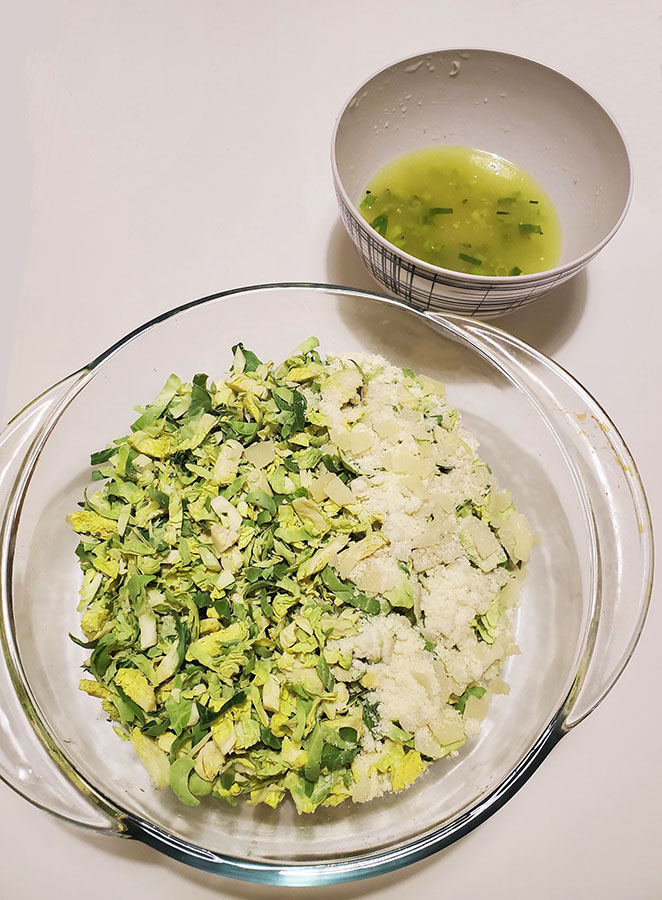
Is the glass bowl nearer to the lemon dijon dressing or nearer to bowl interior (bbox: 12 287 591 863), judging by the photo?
bowl interior (bbox: 12 287 591 863)

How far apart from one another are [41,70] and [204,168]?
0.53 metres

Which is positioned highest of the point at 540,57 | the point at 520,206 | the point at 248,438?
the point at 540,57

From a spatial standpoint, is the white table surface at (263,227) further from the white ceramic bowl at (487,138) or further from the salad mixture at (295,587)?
the salad mixture at (295,587)

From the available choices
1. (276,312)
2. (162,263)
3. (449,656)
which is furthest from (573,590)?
(162,263)

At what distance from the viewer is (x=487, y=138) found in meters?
1.64

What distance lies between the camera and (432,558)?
1222 mm

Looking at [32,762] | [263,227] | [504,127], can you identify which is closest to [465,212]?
[504,127]

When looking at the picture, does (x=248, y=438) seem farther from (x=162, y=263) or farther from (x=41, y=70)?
(x=41, y=70)

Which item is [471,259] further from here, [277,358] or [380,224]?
[277,358]

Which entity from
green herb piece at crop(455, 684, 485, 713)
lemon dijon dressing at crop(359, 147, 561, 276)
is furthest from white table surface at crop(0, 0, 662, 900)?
green herb piece at crop(455, 684, 485, 713)

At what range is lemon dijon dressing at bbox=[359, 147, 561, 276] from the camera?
1516 millimetres

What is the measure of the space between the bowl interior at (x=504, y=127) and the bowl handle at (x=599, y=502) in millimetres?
276

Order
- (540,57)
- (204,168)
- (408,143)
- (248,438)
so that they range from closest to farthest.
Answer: (248,438) < (408,143) < (204,168) < (540,57)

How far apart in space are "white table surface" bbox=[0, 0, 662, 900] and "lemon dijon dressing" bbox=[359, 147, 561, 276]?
0.15m
